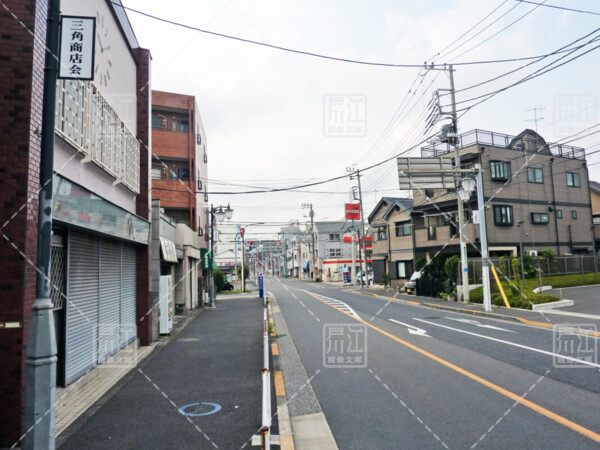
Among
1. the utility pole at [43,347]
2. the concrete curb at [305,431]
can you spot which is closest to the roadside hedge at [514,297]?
the concrete curb at [305,431]

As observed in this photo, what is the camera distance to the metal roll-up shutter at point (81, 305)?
762 centimetres

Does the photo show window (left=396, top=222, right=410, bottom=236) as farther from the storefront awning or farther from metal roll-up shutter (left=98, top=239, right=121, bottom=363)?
metal roll-up shutter (left=98, top=239, right=121, bottom=363)

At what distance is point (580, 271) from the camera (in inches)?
1212

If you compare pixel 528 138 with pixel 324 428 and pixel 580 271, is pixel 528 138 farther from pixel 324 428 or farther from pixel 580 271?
pixel 324 428

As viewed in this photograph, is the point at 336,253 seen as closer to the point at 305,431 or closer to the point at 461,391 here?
the point at 461,391

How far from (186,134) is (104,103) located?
1722 cm

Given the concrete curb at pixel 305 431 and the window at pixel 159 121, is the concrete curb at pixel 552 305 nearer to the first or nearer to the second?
the concrete curb at pixel 305 431

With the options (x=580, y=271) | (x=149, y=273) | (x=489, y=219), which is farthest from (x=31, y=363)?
(x=580, y=271)

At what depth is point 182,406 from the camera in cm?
660

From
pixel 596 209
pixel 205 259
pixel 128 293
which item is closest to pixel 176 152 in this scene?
pixel 205 259

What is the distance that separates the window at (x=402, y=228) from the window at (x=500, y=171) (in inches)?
376
